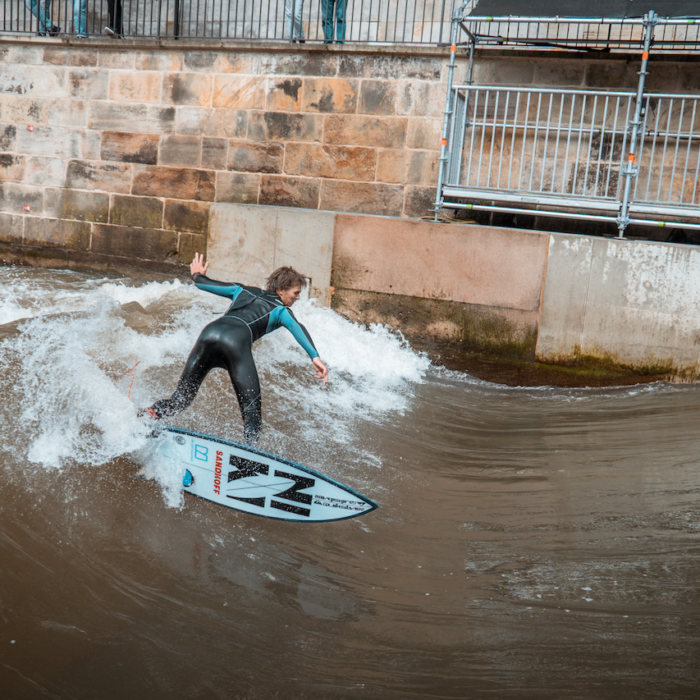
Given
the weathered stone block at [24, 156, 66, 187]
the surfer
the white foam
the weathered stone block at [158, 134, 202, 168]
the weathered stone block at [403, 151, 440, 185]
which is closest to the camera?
the surfer

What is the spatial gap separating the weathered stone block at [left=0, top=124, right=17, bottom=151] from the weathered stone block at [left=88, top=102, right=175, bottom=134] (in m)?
1.41

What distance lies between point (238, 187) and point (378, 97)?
2477 millimetres

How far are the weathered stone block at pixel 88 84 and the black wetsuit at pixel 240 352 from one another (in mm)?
7003

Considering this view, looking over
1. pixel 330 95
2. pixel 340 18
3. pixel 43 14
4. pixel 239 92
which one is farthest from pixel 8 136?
pixel 340 18

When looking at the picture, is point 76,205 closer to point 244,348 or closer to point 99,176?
point 99,176

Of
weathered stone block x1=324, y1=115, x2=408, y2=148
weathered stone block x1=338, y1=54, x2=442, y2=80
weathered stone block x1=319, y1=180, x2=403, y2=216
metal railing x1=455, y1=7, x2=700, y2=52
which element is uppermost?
metal railing x1=455, y1=7, x2=700, y2=52

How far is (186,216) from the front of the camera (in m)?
10.1

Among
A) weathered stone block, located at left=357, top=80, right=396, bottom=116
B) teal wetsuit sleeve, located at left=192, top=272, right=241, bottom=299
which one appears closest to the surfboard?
teal wetsuit sleeve, located at left=192, top=272, right=241, bottom=299

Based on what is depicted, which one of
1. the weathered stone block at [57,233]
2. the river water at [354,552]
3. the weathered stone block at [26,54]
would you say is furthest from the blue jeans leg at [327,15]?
the river water at [354,552]

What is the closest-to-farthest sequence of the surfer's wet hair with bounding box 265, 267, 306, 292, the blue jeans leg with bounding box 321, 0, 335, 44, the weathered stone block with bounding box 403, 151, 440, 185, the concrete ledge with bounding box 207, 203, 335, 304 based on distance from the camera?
the surfer's wet hair with bounding box 265, 267, 306, 292
the concrete ledge with bounding box 207, 203, 335, 304
the weathered stone block with bounding box 403, 151, 440, 185
the blue jeans leg with bounding box 321, 0, 335, 44

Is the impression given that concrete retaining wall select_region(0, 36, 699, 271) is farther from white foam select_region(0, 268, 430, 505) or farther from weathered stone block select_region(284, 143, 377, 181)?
white foam select_region(0, 268, 430, 505)

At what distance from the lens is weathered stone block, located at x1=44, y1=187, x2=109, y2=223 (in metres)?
10.4

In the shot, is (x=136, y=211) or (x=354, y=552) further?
(x=136, y=211)

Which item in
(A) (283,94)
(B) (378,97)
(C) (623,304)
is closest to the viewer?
(C) (623,304)
